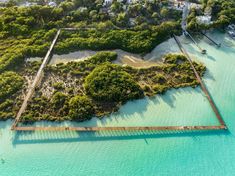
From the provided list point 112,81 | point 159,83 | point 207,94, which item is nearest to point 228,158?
point 207,94

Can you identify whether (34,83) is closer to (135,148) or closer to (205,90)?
(135,148)

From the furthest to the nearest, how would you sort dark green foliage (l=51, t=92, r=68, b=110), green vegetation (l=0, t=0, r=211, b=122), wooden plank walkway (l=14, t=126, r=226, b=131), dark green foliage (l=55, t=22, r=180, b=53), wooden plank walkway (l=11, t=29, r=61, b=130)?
dark green foliage (l=55, t=22, r=180, b=53) → green vegetation (l=0, t=0, r=211, b=122) → dark green foliage (l=51, t=92, r=68, b=110) → wooden plank walkway (l=11, t=29, r=61, b=130) → wooden plank walkway (l=14, t=126, r=226, b=131)

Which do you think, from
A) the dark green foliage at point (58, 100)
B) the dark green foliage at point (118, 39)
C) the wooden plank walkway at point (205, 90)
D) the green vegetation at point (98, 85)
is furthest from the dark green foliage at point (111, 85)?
the wooden plank walkway at point (205, 90)

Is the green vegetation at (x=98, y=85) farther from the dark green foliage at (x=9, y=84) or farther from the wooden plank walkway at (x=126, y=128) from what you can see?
the dark green foliage at (x=9, y=84)

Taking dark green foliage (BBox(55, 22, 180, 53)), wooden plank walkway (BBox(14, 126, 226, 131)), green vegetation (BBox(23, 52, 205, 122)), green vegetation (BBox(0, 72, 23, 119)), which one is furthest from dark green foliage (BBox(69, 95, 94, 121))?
dark green foliage (BBox(55, 22, 180, 53))

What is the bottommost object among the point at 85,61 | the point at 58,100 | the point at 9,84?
the point at 58,100

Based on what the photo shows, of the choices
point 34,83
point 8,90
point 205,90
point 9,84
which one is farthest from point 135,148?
point 9,84

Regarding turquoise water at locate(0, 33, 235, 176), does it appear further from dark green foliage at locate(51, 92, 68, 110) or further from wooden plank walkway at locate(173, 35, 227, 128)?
dark green foliage at locate(51, 92, 68, 110)
